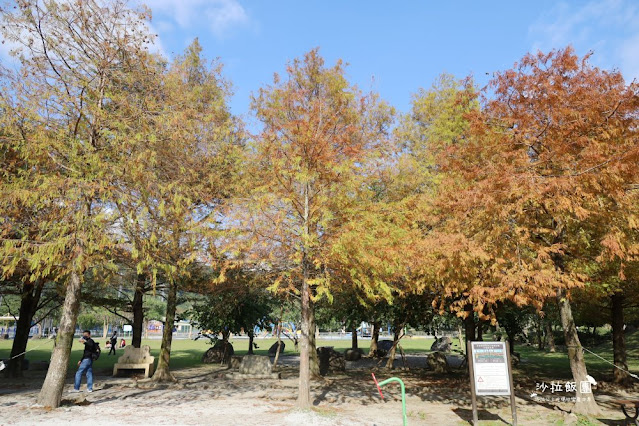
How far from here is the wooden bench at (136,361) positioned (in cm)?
1599

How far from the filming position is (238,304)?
842 inches

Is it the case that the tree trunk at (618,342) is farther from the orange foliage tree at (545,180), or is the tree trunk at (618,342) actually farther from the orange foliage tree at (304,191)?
the orange foliage tree at (304,191)

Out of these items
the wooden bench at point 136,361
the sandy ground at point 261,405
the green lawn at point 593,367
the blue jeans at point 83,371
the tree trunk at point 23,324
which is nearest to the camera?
the sandy ground at point 261,405

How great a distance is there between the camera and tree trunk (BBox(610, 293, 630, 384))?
14405 mm

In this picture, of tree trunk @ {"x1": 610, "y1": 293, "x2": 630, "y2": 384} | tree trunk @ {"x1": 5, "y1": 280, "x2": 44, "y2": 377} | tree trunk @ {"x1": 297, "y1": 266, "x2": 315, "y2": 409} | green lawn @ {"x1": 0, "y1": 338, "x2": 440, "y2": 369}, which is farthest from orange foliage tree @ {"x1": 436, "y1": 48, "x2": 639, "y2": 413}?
tree trunk @ {"x1": 5, "y1": 280, "x2": 44, "y2": 377}

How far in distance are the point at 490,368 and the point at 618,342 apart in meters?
8.85

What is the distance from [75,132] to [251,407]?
7861 millimetres

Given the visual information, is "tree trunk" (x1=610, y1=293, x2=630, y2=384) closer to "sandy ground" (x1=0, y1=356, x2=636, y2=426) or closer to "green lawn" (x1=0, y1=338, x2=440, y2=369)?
"sandy ground" (x1=0, y1=356, x2=636, y2=426)

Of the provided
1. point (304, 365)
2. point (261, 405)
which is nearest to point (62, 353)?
point (261, 405)

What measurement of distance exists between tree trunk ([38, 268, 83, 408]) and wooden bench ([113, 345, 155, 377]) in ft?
20.6

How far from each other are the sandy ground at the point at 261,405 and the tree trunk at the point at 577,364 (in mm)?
364

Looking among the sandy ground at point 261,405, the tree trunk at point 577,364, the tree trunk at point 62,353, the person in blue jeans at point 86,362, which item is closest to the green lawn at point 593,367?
the sandy ground at point 261,405

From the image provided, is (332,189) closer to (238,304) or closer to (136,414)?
(136,414)

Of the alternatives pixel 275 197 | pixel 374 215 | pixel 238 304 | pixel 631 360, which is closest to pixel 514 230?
pixel 374 215
